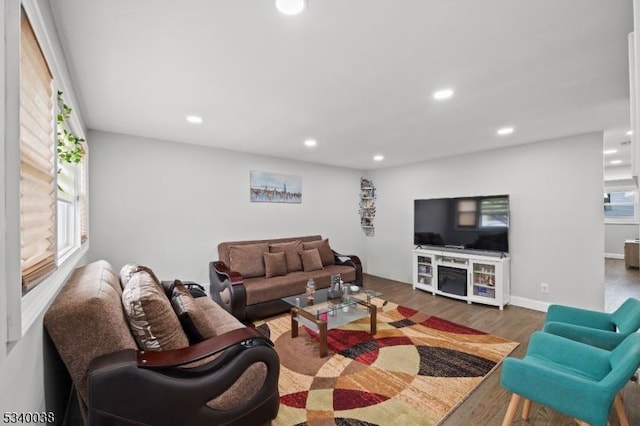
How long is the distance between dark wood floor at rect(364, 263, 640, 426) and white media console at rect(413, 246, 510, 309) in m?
0.13

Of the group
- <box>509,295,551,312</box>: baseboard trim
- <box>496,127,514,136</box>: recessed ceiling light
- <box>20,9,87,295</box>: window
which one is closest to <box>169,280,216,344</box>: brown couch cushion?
<box>20,9,87,295</box>: window

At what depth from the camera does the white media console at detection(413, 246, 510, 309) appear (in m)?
3.90

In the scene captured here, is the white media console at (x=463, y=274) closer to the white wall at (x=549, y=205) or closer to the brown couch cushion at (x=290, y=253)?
the white wall at (x=549, y=205)

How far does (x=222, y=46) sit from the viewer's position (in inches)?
66.3

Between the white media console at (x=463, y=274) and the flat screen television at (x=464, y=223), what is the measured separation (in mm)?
152

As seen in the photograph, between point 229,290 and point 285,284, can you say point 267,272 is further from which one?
point 229,290

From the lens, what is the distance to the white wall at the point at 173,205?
11.1 feet

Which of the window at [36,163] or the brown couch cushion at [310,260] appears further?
the brown couch cushion at [310,260]

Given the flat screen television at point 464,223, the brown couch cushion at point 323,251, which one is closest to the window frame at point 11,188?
the brown couch cushion at point 323,251

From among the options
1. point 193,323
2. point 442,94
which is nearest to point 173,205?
point 193,323

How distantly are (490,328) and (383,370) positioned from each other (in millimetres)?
1690

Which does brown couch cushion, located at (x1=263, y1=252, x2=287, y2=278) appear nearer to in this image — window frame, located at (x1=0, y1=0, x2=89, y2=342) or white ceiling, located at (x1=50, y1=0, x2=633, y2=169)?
white ceiling, located at (x1=50, y1=0, x2=633, y2=169)

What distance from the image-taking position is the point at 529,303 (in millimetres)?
3900

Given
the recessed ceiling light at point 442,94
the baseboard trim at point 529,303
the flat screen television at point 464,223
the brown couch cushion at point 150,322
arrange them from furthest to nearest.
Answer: the flat screen television at point 464,223
the baseboard trim at point 529,303
the recessed ceiling light at point 442,94
the brown couch cushion at point 150,322
